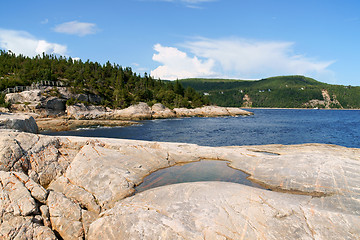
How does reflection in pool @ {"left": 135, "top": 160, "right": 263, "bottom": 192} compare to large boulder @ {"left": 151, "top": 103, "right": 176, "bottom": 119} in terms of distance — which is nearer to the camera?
reflection in pool @ {"left": 135, "top": 160, "right": 263, "bottom": 192}

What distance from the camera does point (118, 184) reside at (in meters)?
12.0

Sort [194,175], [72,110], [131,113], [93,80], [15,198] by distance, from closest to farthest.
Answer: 1. [15,198]
2. [194,175]
3. [72,110]
4. [131,113]
5. [93,80]

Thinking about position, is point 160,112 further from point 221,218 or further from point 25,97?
point 221,218

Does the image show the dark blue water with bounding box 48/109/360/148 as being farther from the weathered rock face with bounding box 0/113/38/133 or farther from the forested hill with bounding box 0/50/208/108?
the forested hill with bounding box 0/50/208/108

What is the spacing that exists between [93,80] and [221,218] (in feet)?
369

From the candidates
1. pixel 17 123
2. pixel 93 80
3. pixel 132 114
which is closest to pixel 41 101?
pixel 132 114

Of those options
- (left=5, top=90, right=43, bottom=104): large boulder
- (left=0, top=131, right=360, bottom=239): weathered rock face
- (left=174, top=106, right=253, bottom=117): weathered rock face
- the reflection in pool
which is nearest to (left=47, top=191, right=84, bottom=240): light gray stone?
(left=0, top=131, right=360, bottom=239): weathered rock face

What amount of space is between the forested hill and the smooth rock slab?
84294 millimetres

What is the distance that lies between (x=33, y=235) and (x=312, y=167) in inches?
594

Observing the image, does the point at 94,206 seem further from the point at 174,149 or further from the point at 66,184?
the point at 174,149

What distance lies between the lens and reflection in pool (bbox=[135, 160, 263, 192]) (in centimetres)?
1307

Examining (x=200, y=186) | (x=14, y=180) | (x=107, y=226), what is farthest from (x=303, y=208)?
(x=14, y=180)

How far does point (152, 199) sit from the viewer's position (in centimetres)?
998

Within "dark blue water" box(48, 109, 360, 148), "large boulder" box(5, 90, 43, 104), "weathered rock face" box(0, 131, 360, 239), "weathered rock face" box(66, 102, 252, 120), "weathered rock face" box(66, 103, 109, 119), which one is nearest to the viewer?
"weathered rock face" box(0, 131, 360, 239)
